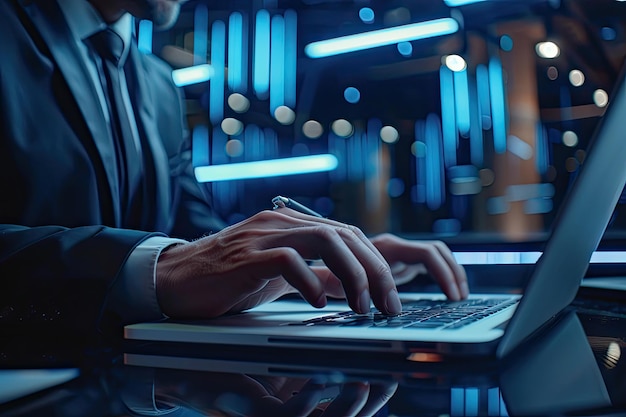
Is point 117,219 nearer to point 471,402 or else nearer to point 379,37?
point 471,402

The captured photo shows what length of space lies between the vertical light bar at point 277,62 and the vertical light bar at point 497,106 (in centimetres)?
70

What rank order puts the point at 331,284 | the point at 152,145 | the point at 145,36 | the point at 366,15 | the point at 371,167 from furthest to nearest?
the point at 366,15 < the point at 371,167 < the point at 145,36 < the point at 152,145 < the point at 331,284

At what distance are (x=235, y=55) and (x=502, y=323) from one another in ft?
4.35

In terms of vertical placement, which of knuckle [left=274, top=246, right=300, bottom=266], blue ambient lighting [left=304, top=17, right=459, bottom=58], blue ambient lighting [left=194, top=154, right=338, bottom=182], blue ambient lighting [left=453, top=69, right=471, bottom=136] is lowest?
knuckle [left=274, top=246, right=300, bottom=266]

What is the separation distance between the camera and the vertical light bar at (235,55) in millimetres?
1527

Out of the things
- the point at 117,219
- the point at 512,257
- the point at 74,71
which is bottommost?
the point at 512,257

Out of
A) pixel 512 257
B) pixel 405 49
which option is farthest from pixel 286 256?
pixel 405 49

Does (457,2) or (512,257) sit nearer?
(512,257)

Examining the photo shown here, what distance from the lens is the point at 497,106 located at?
1727 millimetres

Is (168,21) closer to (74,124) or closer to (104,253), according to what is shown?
(74,124)

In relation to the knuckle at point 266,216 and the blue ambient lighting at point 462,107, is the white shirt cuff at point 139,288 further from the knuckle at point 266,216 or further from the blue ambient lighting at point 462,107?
the blue ambient lighting at point 462,107

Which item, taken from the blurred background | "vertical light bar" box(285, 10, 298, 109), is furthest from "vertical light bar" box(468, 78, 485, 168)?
"vertical light bar" box(285, 10, 298, 109)

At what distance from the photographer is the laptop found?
32cm

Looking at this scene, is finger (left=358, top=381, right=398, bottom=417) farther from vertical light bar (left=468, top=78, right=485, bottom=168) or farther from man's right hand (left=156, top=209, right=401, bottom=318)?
vertical light bar (left=468, top=78, right=485, bottom=168)
